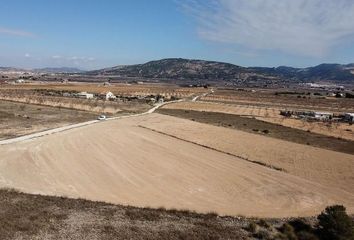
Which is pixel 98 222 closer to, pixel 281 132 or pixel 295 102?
pixel 281 132

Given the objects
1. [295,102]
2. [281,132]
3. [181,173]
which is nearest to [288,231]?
[181,173]

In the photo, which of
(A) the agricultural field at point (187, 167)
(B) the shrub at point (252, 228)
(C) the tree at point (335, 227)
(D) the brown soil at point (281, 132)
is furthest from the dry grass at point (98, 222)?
(D) the brown soil at point (281, 132)

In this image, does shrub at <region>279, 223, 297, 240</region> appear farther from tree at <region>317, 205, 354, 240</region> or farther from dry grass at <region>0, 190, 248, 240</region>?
dry grass at <region>0, 190, 248, 240</region>

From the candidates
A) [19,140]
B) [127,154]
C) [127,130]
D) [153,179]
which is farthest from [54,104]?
[153,179]

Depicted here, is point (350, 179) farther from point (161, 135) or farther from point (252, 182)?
point (161, 135)

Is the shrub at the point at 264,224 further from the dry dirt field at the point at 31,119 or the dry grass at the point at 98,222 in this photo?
the dry dirt field at the point at 31,119

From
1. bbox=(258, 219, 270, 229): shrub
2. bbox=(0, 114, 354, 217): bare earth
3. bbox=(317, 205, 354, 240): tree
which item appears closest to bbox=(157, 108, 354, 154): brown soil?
bbox=(0, 114, 354, 217): bare earth
